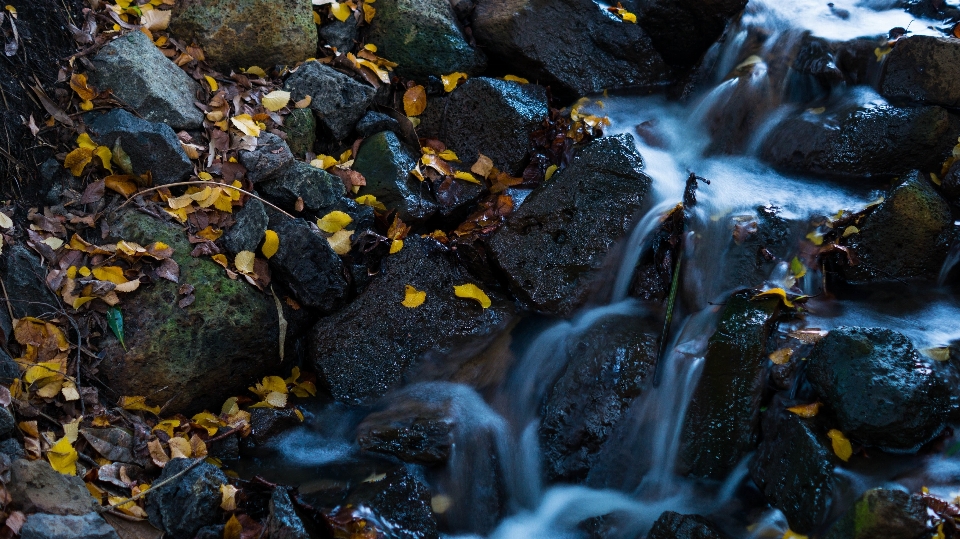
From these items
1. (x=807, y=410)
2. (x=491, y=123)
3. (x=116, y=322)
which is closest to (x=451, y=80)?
(x=491, y=123)

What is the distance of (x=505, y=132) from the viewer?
509cm

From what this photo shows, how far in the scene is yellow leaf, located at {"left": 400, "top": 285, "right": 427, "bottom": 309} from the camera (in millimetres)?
4270

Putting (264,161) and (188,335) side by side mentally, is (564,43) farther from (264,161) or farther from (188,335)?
(188,335)

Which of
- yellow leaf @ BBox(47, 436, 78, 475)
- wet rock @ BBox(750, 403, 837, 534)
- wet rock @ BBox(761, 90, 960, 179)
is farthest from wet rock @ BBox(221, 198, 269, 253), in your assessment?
wet rock @ BBox(761, 90, 960, 179)

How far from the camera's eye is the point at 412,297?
4281mm

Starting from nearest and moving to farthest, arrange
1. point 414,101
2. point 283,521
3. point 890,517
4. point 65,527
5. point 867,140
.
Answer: point 65,527 < point 890,517 < point 283,521 < point 867,140 < point 414,101

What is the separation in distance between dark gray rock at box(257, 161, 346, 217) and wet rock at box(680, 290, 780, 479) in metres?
2.44

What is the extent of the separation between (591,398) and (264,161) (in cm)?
240

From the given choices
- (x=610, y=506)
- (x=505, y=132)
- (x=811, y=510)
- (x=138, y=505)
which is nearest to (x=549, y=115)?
(x=505, y=132)

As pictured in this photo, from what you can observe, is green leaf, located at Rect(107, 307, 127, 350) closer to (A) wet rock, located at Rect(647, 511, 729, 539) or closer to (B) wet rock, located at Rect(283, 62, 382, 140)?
(B) wet rock, located at Rect(283, 62, 382, 140)

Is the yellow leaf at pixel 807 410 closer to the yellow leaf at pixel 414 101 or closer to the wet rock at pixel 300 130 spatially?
the yellow leaf at pixel 414 101

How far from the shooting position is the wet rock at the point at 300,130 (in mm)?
4691

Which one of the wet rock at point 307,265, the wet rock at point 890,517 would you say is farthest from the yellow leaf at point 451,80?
the wet rock at point 890,517

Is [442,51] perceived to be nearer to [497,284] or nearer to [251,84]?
[251,84]
